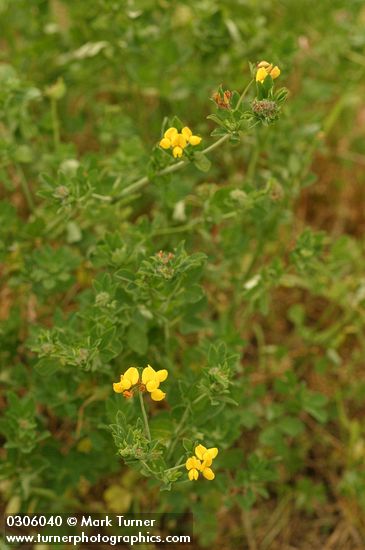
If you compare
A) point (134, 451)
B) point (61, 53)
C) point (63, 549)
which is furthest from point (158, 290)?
point (61, 53)

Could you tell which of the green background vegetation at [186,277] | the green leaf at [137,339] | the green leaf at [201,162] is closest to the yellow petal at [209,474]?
the green background vegetation at [186,277]

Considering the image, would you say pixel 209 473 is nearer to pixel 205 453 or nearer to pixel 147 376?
pixel 205 453

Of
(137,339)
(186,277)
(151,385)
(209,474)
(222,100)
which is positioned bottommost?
(209,474)

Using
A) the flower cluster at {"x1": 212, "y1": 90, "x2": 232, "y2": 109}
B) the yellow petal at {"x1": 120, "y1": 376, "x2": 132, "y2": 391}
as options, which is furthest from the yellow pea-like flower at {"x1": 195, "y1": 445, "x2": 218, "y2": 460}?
the flower cluster at {"x1": 212, "y1": 90, "x2": 232, "y2": 109}

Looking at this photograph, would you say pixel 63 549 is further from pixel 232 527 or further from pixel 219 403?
pixel 219 403

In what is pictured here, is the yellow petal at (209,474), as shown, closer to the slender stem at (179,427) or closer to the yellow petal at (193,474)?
the yellow petal at (193,474)

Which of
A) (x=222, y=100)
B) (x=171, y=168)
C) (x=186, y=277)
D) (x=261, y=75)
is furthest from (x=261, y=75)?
(x=186, y=277)

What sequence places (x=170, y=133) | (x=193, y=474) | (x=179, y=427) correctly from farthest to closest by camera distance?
(x=179, y=427) → (x=170, y=133) → (x=193, y=474)
